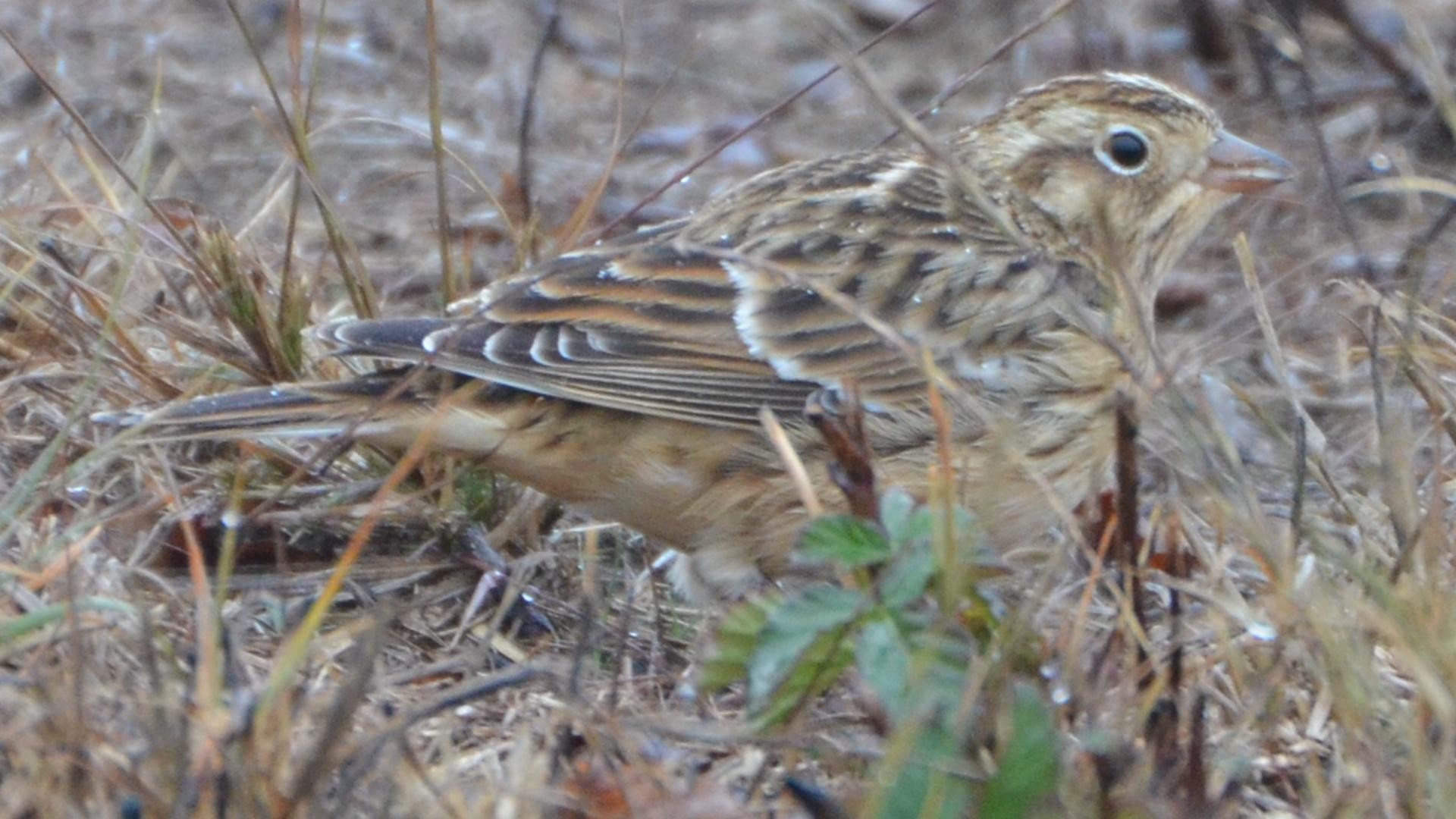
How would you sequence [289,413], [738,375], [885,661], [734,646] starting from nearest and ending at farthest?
1. [885,661]
2. [734,646]
3. [289,413]
4. [738,375]

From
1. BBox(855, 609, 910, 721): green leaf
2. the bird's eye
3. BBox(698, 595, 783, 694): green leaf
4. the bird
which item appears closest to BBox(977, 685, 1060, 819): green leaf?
BBox(855, 609, 910, 721): green leaf

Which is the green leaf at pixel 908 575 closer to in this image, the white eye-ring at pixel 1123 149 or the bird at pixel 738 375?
the bird at pixel 738 375

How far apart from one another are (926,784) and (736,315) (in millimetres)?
1651

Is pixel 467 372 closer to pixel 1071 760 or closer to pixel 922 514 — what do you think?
pixel 922 514

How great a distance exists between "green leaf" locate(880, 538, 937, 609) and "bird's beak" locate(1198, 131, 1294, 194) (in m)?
2.07

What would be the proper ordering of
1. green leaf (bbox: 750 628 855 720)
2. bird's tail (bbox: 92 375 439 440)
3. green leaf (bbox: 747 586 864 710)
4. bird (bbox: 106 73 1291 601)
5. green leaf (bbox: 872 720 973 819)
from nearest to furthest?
green leaf (bbox: 872 720 973 819) → green leaf (bbox: 747 586 864 710) → green leaf (bbox: 750 628 855 720) → bird's tail (bbox: 92 375 439 440) → bird (bbox: 106 73 1291 601)

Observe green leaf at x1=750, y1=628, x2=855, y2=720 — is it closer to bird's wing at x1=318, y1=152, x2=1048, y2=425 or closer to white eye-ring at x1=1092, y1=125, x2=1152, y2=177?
bird's wing at x1=318, y1=152, x2=1048, y2=425

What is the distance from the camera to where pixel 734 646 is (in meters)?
2.67

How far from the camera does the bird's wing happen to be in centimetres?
372

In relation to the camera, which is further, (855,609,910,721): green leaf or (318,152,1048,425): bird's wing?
(318,152,1048,425): bird's wing

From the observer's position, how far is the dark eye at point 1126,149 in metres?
4.39

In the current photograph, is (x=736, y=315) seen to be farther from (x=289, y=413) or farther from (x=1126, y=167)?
(x=1126, y=167)

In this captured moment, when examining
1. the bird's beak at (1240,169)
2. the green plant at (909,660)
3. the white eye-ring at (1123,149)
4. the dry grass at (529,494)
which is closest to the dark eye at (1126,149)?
the white eye-ring at (1123,149)

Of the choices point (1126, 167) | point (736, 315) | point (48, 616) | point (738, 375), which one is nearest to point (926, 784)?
point (48, 616)
